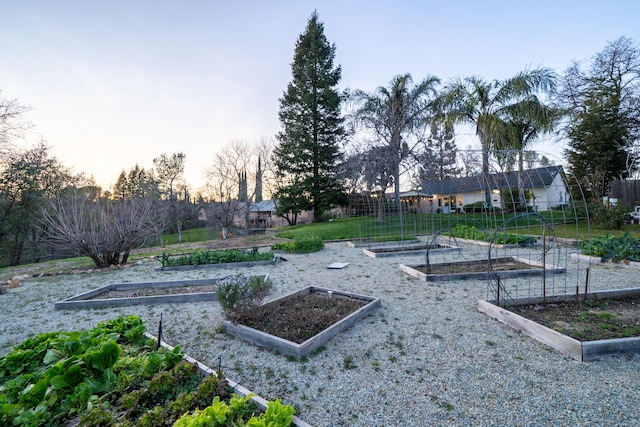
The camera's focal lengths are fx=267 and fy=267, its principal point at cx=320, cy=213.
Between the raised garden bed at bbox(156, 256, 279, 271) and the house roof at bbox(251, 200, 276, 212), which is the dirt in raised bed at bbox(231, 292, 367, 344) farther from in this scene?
the house roof at bbox(251, 200, 276, 212)

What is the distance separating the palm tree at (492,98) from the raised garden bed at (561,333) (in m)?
9.94

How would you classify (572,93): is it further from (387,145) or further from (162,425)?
(162,425)

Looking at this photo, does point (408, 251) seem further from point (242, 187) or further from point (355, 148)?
point (242, 187)

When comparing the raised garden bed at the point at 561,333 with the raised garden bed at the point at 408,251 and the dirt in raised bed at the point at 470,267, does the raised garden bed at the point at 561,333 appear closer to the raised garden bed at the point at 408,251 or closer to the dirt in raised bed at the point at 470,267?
the dirt in raised bed at the point at 470,267

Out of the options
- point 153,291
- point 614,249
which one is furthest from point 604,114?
point 153,291

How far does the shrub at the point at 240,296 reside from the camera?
3555 mm

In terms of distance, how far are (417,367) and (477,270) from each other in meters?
4.20

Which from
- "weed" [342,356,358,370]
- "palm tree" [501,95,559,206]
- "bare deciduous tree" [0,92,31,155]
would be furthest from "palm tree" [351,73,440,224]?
"bare deciduous tree" [0,92,31,155]

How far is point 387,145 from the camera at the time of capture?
665 inches

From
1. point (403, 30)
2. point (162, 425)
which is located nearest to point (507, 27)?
point (403, 30)

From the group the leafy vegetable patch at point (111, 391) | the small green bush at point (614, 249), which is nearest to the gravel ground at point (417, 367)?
the leafy vegetable patch at point (111, 391)

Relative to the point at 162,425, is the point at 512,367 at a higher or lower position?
lower

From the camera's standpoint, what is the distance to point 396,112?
17266 mm

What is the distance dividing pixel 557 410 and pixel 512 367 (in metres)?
0.57
